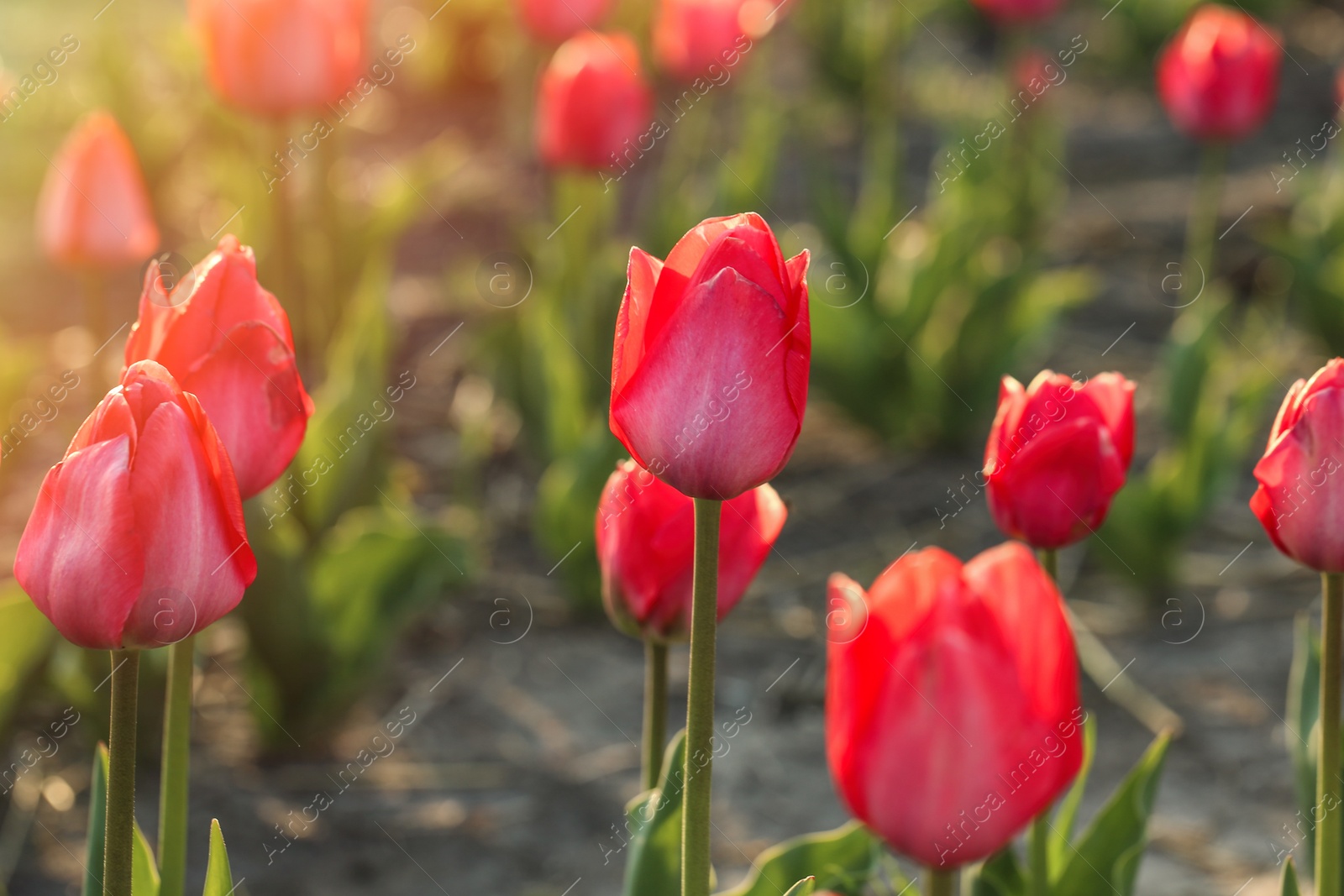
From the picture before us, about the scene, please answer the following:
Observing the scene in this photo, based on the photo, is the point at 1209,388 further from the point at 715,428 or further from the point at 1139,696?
the point at 715,428

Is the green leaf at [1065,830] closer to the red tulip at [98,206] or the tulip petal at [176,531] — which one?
the tulip petal at [176,531]

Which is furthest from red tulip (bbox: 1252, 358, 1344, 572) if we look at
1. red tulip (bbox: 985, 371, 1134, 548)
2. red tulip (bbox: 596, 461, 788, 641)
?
red tulip (bbox: 596, 461, 788, 641)

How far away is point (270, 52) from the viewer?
2.45 meters

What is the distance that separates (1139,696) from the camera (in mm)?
2445

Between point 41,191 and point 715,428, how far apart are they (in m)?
3.99

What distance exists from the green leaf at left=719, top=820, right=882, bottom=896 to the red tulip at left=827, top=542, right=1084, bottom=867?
362 millimetres

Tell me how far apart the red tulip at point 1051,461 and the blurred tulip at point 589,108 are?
177cm

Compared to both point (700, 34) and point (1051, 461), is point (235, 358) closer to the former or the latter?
point (1051, 461)

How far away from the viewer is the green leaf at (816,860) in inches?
45.8

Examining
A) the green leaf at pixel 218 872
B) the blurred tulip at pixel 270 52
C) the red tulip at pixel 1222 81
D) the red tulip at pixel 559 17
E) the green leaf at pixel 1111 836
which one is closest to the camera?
the green leaf at pixel 218 872

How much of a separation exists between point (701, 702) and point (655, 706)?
0.25 m

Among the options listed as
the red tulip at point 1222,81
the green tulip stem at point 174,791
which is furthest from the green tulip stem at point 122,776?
the red tulip at point 1222,81

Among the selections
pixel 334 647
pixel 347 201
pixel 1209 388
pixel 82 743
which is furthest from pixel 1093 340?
pixel 82 743

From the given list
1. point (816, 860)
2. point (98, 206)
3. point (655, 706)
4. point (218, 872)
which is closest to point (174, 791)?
point (218, 872)
